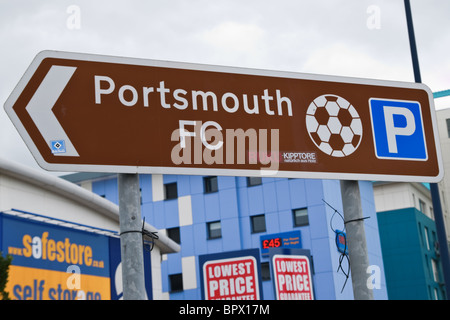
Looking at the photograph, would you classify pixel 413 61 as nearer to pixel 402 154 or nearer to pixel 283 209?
pixel 402 154

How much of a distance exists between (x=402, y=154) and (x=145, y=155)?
184cm

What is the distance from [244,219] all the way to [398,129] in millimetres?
45409

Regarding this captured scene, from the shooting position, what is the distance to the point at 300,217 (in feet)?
158

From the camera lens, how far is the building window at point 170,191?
53.6m

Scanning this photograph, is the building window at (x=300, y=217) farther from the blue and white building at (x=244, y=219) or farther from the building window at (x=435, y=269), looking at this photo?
the building window at (x=435, y=269)

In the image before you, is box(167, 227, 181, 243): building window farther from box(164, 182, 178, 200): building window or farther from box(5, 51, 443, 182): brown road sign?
box(5, 51, 443, 182): brown road sign

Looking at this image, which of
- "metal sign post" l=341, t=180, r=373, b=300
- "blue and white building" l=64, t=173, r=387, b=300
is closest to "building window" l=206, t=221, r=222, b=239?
"blue and white building" l=64, t=173, r=387, b=300

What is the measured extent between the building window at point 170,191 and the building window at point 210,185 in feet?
8.83

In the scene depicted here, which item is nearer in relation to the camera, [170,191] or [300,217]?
[300,217]

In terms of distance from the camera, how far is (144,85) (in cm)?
399

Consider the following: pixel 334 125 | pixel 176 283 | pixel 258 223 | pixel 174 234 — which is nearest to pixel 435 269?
pixel 258 223

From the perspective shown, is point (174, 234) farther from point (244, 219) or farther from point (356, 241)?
A: point (356, 241)
